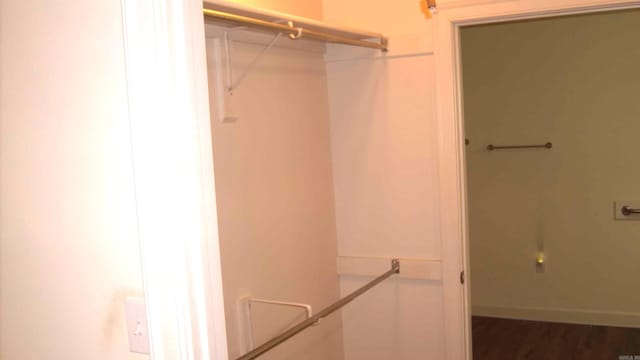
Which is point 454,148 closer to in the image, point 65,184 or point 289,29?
point 289,29

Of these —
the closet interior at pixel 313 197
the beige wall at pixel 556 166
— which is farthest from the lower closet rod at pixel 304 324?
the beige wall at pixel 556 166

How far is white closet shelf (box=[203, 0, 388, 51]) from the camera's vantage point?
5.36 ft

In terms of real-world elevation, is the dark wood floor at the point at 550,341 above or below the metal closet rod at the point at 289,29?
below

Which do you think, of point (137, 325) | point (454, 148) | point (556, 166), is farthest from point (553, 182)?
point (137, 325)

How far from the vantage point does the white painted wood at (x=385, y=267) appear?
2.61 meters

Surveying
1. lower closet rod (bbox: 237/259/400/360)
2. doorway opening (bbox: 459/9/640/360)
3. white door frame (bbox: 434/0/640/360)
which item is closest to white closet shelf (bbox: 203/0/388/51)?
white door frame (bbox: 434/0/640/360)

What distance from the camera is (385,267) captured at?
8.83 ft

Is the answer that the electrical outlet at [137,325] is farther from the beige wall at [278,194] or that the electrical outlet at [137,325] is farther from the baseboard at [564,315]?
the baseboard at [564,315]

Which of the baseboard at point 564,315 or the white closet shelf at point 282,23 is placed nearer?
the white closet shelf at point 282,23

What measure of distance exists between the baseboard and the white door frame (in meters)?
2.02

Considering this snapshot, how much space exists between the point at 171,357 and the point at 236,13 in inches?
39.9

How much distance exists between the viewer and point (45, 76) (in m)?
1.14

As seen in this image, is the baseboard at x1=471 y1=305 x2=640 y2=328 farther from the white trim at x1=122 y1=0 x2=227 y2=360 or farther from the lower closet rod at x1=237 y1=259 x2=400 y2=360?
the white trim at x1=122 y1=0 x2=227 y2=360

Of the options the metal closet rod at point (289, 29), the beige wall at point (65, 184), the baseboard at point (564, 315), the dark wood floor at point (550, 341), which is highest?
the metal closet rod at point (289, 29)
